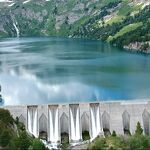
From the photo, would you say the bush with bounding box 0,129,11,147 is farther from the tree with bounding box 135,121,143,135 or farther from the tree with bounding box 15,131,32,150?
the tree with bounding box 135,121,143,135

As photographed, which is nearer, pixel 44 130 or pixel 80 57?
pixel 44 130

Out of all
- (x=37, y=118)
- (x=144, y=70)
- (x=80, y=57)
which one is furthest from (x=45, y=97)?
(x=80, y=57)

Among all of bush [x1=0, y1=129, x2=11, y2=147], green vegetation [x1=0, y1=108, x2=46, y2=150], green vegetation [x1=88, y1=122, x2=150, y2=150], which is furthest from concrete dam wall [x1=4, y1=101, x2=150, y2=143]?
bush [x1=0, y1=129, x2=11, y2=147]

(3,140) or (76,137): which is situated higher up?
(3,140)

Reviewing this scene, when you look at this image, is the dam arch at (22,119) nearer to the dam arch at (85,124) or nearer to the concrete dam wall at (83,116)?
the concrete dam wall at (83,116)

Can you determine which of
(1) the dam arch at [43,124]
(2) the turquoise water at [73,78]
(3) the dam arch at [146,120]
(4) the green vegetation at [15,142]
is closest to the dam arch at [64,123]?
(1) the dam arch at [43,124]

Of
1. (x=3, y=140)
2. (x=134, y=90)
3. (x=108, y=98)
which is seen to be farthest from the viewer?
(x=134, y=90)

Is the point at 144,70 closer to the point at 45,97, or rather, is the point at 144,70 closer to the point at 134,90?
the point at 134,90
